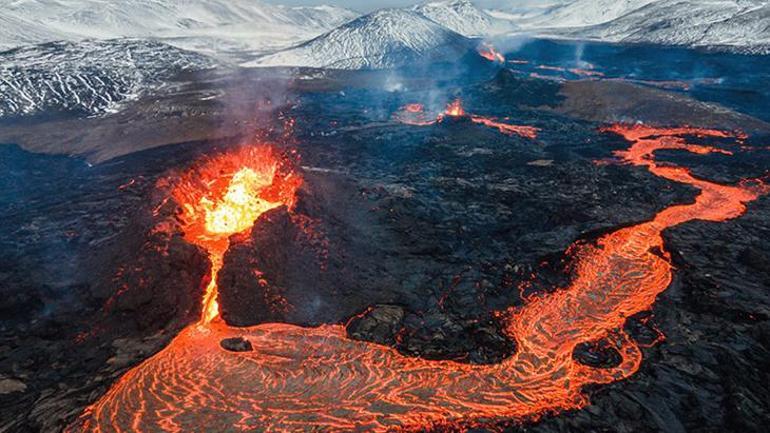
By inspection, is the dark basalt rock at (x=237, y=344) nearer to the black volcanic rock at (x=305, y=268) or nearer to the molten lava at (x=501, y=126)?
the black volcanic rock at (x=305, y=268)

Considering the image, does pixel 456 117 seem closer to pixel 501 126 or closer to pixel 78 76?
pixel 501 126

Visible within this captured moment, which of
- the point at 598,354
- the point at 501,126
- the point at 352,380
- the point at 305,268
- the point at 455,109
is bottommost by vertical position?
the point at 598,354

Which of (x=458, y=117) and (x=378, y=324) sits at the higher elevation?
(x=458, y=117)

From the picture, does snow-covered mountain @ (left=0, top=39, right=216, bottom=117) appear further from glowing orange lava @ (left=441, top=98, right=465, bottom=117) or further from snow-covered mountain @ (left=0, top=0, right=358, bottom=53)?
snow-covered mountain @ (left=0, top=0, right=358, bottom=53)

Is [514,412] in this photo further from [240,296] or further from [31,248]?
[31,248]

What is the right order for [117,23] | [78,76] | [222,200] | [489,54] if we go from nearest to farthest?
1. [222,200]
2. [78,76]
3. [489,54]
4. [117,23]

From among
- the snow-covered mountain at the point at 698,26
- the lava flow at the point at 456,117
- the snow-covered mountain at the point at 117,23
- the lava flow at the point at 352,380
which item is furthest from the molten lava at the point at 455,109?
the snow-covered mountain at the point at 117,23

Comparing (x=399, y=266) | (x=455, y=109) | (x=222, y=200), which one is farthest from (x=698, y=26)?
(x=222, y=200)

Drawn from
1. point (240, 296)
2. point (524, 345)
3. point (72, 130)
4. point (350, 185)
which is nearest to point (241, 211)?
point (240, 296)
